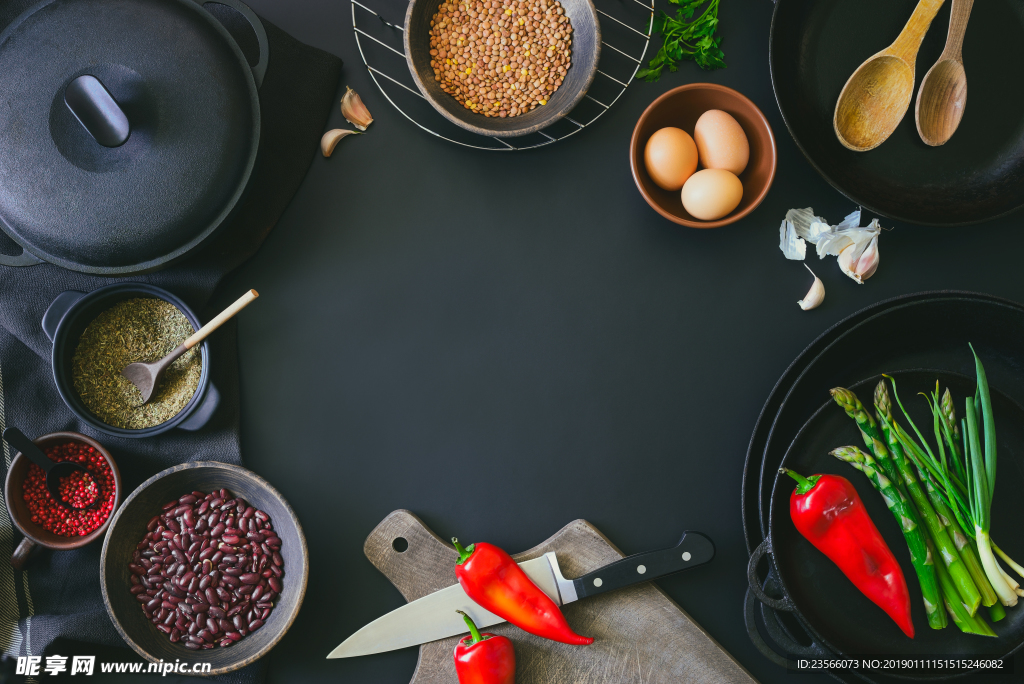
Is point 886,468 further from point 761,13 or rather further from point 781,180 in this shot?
point 761,13

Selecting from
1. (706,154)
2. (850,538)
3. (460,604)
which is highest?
(706,154)

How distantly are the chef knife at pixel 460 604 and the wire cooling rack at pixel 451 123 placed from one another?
0.72 metres

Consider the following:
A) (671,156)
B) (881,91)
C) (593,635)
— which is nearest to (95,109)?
(671,156)

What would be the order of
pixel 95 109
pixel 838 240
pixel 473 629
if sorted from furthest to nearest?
pixel 838 240
pixel 473 629
pixel 95 109

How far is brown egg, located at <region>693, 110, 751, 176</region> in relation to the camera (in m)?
0.95

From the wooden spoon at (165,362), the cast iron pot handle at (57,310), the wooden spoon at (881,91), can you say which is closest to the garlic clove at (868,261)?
Result: the wooden spoon at (881,91)

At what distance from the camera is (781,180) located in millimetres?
1047

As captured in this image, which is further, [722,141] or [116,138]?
[722,141]

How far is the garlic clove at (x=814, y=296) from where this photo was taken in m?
1.01

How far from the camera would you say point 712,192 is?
927 millimetres

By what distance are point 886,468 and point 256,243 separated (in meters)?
1.08

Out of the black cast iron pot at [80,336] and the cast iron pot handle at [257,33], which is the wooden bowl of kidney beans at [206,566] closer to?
the black cast iron pot at [80,336]

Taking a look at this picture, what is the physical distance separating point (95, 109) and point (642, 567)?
3.35ft

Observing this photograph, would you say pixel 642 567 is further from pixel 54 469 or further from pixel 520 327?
pixel 54 469
